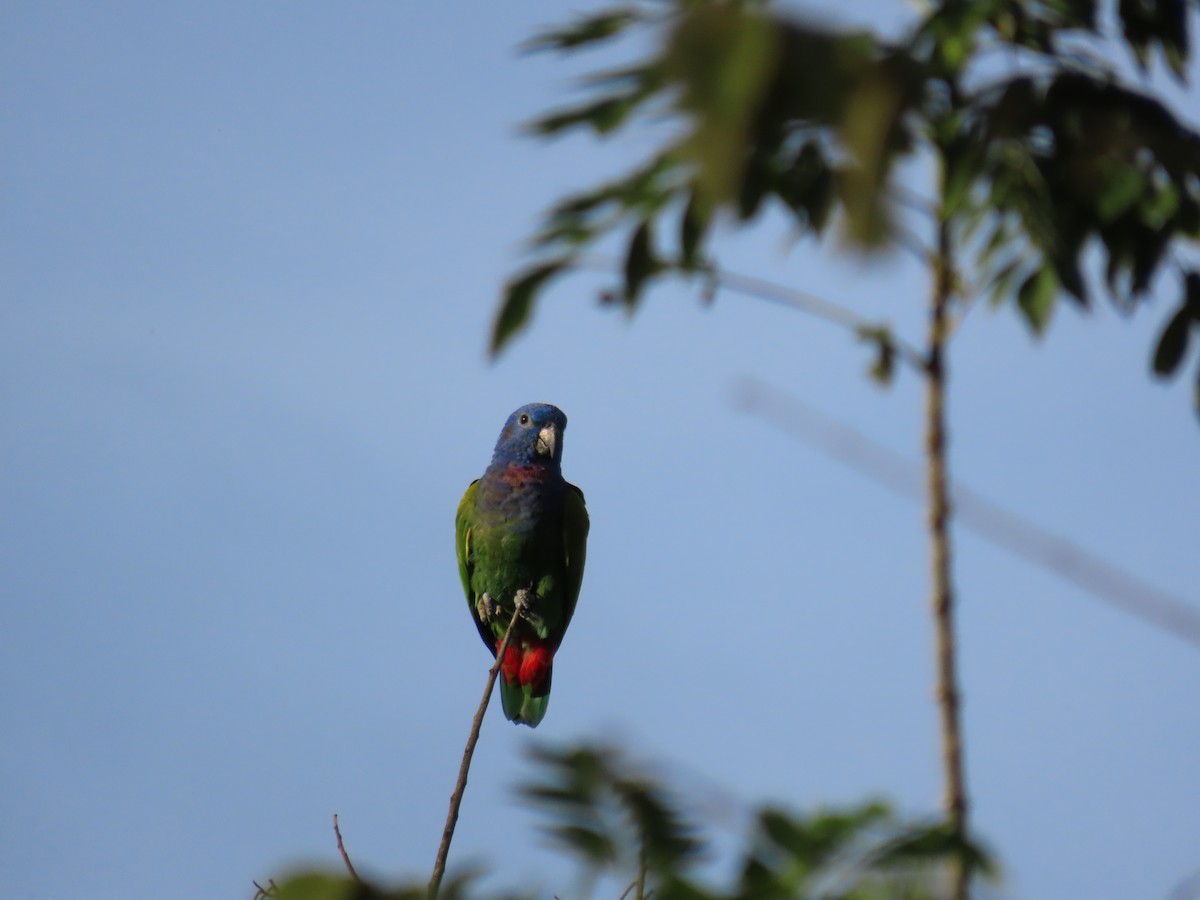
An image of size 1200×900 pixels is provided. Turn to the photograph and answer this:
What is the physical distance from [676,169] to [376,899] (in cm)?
88

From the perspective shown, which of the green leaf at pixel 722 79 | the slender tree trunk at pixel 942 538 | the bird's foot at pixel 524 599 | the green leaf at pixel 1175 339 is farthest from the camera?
the bird's foot at pixel 524 599

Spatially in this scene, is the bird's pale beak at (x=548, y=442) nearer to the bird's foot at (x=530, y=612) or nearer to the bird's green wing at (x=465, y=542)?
the bird's green wing at (x=465, y=542)

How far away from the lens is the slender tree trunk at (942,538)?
130 cm

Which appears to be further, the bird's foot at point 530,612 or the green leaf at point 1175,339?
the bird's foot at point 530,612

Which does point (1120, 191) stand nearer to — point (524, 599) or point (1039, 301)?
point (1039, 301)

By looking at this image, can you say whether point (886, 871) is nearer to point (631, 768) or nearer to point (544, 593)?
point (631, 768)

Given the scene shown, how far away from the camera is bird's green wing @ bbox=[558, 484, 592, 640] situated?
5520 mm

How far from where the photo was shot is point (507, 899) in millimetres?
991

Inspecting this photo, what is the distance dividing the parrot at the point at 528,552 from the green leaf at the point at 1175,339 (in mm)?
3629

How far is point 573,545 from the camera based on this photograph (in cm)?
553

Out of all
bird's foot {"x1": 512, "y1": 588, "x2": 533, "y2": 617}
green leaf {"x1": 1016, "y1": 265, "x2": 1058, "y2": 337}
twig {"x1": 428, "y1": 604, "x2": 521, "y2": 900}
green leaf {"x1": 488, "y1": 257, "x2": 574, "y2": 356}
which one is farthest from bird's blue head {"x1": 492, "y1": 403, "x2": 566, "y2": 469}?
green leaf {"x1": 488, "y1": 257, "x2": 574, "y2": 356}

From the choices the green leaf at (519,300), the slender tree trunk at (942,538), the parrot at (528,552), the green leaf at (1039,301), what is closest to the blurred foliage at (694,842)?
the slender tree trunk at (942,538)

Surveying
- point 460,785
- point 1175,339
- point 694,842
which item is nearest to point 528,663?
point 460,785

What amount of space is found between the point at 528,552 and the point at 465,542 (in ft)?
1.39
